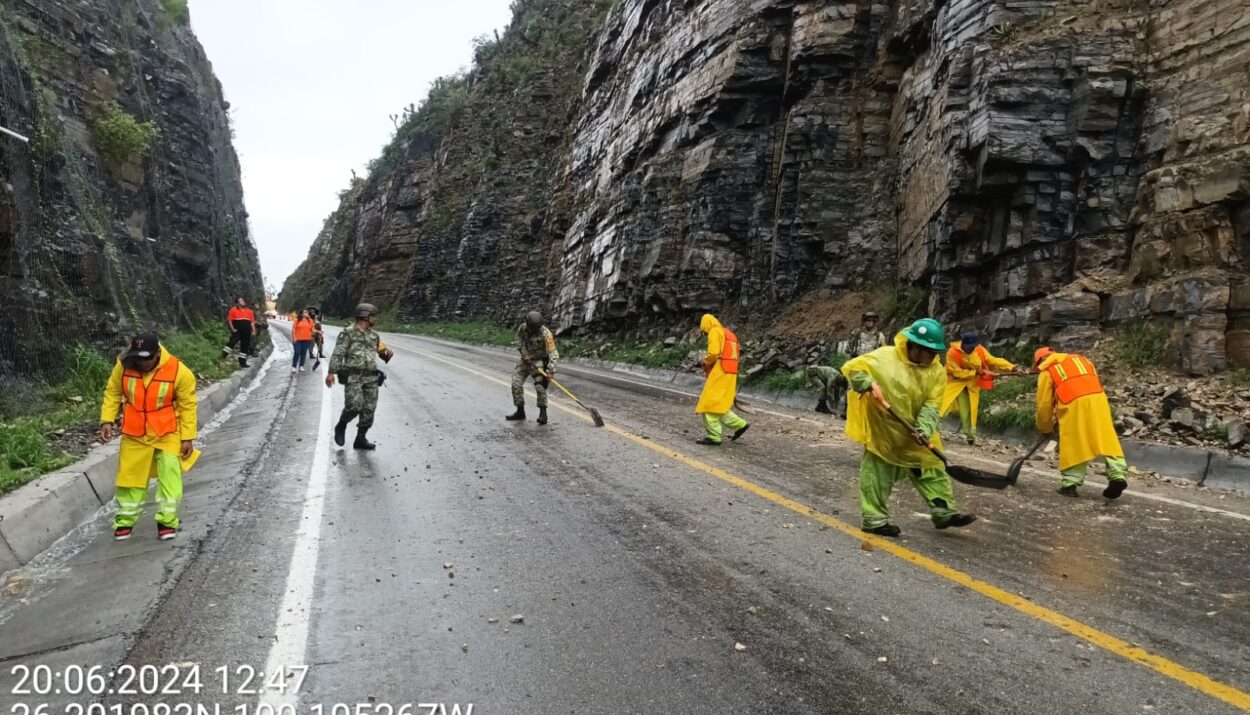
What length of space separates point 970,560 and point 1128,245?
8.70 m

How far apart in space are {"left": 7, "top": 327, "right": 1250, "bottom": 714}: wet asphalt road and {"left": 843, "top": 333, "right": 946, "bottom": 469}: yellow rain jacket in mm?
574

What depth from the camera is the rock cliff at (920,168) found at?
33.7ft

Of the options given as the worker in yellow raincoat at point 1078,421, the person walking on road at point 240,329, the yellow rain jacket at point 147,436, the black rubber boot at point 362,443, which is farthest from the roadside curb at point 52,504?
the person walking on road at point 240,329

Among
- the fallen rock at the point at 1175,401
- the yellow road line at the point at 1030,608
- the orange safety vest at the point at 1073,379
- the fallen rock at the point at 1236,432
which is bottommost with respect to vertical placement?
the yellow road line at the point at 1030,608

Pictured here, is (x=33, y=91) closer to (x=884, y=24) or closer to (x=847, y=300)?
(x=847, y=300)

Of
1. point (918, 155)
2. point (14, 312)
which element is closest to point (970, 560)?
point (14, 312)

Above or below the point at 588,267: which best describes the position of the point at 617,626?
below

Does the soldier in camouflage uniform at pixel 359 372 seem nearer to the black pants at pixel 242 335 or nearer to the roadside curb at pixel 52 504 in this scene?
the roadside curb at pixel 52 504

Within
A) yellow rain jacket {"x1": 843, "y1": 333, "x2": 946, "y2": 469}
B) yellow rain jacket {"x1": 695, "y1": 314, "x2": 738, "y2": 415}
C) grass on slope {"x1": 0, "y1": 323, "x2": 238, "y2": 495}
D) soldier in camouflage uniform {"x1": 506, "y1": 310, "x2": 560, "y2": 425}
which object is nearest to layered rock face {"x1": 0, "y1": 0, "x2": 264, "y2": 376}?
grass on slope {"x1": 0, "y1": 323, "x2": 238, "y2": 495}

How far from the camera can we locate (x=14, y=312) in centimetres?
912

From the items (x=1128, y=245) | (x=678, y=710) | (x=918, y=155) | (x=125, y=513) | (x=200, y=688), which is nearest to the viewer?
(x=678, y=710)

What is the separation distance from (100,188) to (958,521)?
16.1 metres

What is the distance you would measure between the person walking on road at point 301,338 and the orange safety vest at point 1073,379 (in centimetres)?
1749

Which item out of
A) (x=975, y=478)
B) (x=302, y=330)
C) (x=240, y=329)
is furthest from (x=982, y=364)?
(x=240, y=329)
